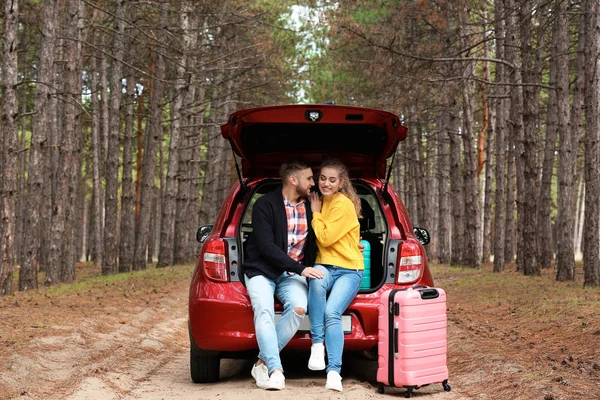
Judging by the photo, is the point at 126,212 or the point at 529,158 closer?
the point at 529,158

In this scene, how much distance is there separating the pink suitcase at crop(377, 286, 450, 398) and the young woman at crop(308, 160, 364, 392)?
1.11ft

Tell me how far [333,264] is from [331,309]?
1.34 ft

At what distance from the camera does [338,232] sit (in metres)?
6.48

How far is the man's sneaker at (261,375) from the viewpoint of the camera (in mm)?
6223

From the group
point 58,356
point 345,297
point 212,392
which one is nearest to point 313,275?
point 345,297

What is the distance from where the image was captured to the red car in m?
6.39

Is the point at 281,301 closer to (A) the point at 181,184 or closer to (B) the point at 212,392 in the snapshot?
(B) the point at 212,392

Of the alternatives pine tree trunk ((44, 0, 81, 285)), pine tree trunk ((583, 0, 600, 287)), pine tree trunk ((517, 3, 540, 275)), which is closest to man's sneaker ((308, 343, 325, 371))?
pine tree trunk ((583, 0, 600, 287))

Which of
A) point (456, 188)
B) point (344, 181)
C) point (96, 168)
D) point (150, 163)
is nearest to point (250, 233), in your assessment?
point (344, 181)

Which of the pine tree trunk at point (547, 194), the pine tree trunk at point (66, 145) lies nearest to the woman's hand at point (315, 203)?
the pine tree trunk at point (66, 145)

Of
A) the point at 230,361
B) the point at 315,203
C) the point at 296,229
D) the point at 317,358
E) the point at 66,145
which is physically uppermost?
the point at 66,145

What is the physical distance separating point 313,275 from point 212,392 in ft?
3.95

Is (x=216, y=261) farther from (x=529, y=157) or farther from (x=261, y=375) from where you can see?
(x=529, y=157)

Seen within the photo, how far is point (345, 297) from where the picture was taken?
6367 mm
